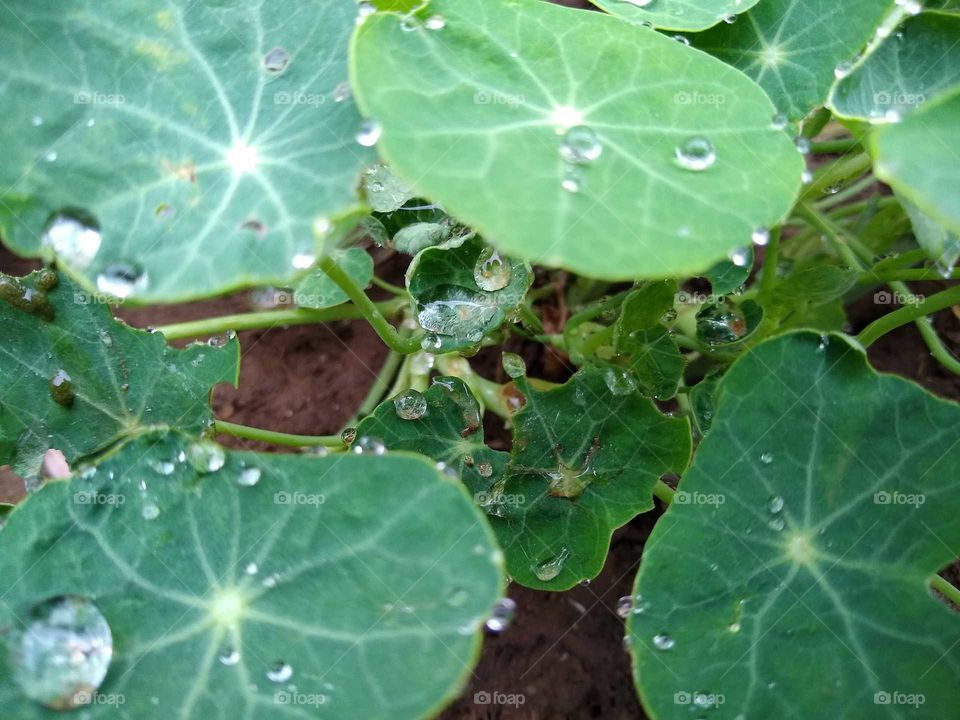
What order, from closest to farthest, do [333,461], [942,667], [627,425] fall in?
[333,461] < [942,667] < [627,425]

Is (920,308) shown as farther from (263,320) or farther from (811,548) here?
(263,320)

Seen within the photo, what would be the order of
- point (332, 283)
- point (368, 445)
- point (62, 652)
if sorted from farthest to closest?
point (332, 283) → point (368, 445) → point (62, 652)

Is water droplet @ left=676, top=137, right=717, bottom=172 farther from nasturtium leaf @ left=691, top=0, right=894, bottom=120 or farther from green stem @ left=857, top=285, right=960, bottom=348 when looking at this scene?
green stem @ left=857, top=285, right=960, bottom=348

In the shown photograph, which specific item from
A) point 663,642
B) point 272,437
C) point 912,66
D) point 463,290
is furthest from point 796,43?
point 272,437

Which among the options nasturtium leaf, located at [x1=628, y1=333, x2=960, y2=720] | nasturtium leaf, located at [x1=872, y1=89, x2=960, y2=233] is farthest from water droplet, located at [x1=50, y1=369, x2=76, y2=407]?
nasturtium leaf, located at [x1=872, y1=89, x2=960, y2=233]

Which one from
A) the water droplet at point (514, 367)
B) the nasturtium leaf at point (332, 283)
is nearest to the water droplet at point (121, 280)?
the nasturtium leaf at point (332, 283)

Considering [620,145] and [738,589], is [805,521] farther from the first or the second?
[620,145]

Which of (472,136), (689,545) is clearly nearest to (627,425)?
(689,545)
